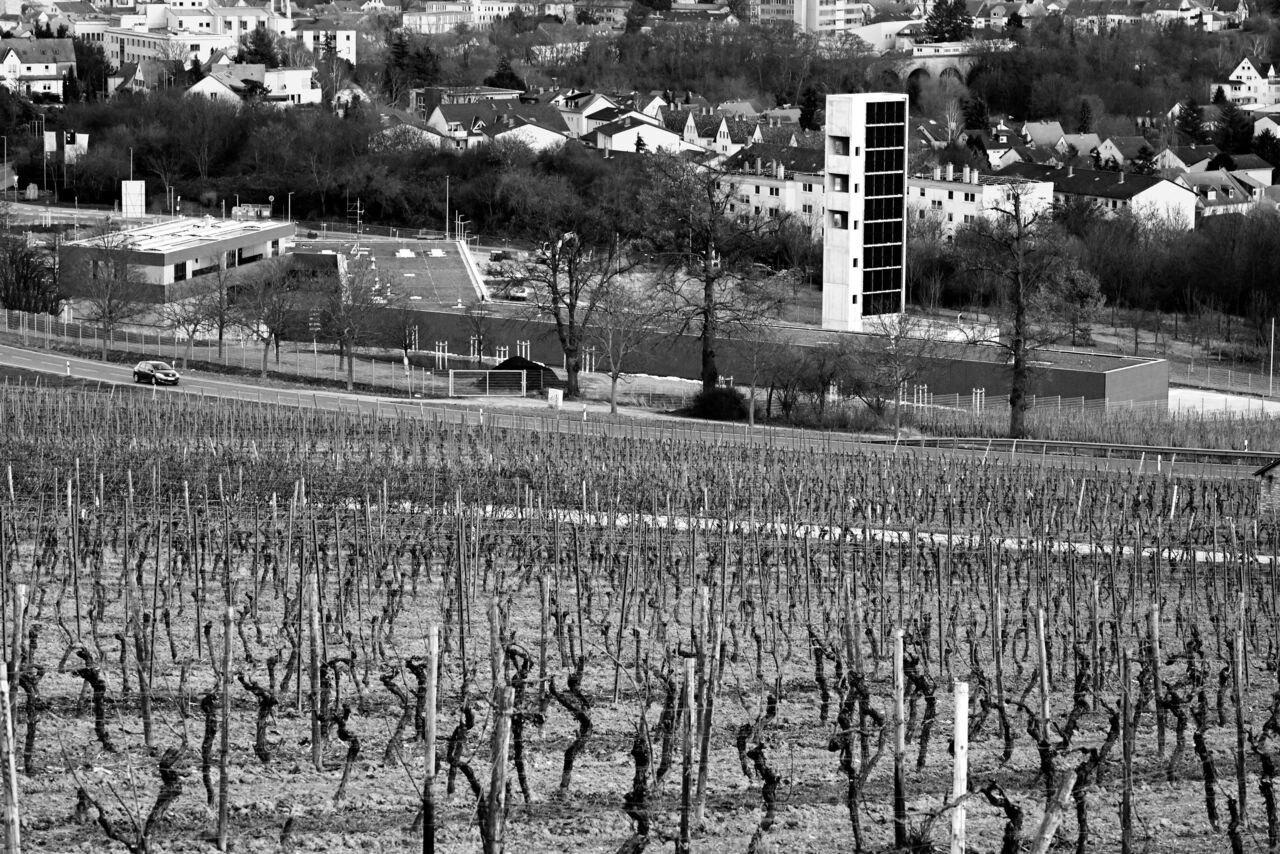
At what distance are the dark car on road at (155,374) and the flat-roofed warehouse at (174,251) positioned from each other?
930cm

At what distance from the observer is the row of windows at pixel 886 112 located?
54188 mm

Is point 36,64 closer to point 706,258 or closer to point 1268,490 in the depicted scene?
point 706,258

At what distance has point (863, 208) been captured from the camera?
54.1 m

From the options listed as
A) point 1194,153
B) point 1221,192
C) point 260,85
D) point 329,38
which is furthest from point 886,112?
point 329,38

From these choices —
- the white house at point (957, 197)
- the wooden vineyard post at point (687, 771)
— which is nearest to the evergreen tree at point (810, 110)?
the white house at point (957, 197)

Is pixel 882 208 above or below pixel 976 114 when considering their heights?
below

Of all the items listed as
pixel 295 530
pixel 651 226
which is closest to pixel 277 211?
pixel 651 226

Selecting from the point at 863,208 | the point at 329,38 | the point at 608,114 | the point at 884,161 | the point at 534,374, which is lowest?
the point at 534,374

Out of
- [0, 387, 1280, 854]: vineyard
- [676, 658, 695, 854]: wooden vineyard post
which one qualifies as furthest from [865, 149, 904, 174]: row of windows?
[676, 658, 695, 854]: wooden vineyard post

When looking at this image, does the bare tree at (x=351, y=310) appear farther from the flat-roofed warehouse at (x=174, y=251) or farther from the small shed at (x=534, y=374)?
the flat-roofed warehouse at (x=174, y=251)

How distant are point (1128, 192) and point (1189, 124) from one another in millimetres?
35989

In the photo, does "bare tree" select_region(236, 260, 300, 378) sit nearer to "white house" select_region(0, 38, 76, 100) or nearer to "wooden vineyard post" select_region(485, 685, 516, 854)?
"wooden vineyard post" select_region(485, 685, 516, 854)

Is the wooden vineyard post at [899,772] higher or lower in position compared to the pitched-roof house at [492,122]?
lower

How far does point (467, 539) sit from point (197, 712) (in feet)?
25.0
